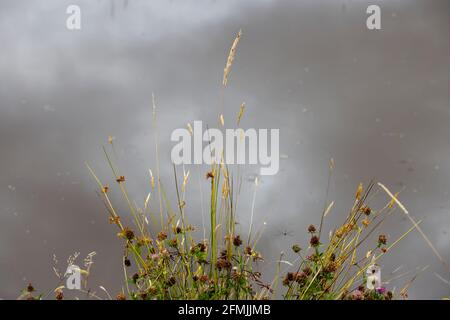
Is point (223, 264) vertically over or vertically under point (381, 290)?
over

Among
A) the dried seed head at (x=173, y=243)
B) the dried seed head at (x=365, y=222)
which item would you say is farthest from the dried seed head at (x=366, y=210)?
the dried seed head at (x=173, y=243)

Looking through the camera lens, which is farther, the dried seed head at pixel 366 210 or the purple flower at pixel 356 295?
the dried seed head at pixel 366 210

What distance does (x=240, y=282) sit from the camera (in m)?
2.19

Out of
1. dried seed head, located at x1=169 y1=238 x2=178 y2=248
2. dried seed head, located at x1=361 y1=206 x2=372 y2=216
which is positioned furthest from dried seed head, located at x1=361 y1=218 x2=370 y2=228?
dried seed head, located at x1=169 y1=238 x2=178 y2=248

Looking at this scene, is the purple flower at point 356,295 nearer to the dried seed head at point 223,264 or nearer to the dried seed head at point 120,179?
the dried seed head at point 223,264

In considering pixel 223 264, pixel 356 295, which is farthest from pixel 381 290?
pixel 223 264

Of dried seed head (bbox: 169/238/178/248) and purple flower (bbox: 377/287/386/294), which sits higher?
dried seed head (bbox: 169/238/178/248)

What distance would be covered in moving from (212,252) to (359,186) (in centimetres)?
66

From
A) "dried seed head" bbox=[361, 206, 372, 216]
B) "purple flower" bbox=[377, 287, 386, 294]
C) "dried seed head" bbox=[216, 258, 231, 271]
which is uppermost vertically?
"dried seed head" bbox=[361, 206, 372, 216]

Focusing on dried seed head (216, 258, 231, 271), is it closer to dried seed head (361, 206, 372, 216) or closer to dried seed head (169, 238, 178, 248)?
dried seed head (169, 238, 178, 248)

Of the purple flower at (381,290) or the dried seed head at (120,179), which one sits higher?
the dried seed head at (120,179)

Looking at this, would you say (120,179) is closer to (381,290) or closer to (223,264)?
(223,264)
